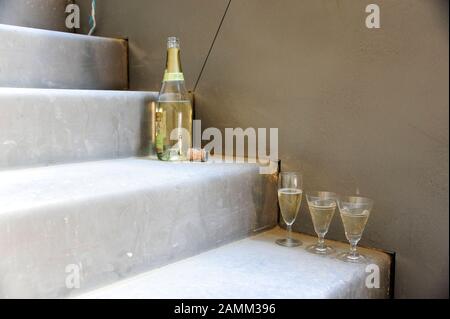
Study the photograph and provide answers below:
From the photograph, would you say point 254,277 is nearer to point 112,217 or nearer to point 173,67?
point 112,217

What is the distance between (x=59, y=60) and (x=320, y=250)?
104cm

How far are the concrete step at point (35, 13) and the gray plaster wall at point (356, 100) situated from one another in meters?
0.83

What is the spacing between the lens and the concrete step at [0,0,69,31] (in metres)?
1.79

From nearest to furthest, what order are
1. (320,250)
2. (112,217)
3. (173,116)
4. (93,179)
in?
(112,217), (93,179), (320,250), (173,116)

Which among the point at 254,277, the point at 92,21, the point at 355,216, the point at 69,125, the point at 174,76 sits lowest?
the point at 254,277

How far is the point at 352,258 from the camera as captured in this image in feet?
3.28

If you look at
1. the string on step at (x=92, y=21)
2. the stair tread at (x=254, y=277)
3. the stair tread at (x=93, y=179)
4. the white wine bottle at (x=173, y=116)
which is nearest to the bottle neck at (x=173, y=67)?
the white wine bottle at (x=173, y=116)

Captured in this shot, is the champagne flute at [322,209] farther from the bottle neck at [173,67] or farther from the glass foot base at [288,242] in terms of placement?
the bottle neck at [173,67]

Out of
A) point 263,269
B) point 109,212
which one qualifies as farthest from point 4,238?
point 263,269

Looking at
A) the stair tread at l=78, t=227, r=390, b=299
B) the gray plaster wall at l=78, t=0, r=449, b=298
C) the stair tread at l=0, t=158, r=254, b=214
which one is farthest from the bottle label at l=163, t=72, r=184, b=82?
the stair tread at l=78, t=227, r=390, b=299

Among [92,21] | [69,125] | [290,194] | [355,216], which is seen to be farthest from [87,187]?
[92,21]

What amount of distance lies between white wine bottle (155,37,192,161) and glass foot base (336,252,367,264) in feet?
1.72

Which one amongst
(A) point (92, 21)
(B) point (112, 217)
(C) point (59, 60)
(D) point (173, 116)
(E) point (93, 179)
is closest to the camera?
(B) point (112, 217)

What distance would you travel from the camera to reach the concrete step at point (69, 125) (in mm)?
1037
